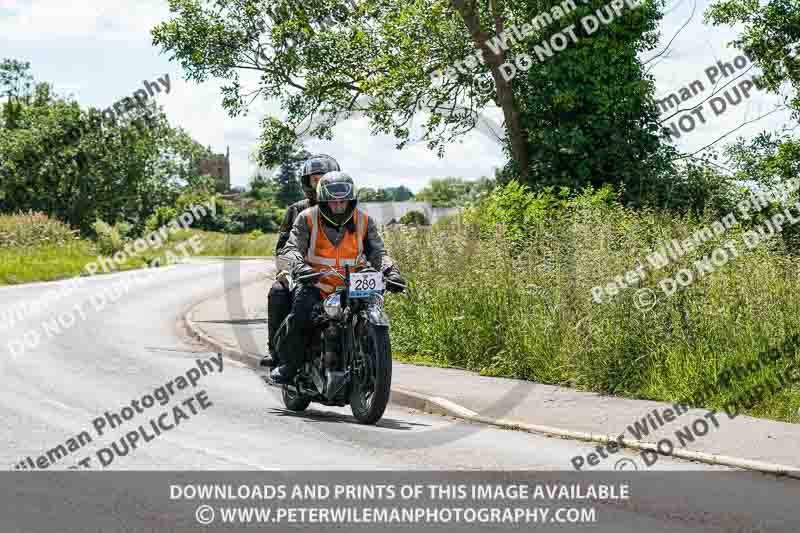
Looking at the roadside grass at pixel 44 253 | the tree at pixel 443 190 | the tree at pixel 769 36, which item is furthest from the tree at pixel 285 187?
the tree at pixel 769 36

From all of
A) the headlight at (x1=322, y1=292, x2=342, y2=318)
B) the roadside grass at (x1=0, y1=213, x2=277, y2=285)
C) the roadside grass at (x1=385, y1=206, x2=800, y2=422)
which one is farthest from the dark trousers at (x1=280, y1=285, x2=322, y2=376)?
the roadside grass at (x1=0, y1=213, x2=277, y2=285)

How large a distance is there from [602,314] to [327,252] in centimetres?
349

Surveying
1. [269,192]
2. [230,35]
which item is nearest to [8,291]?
[230,35]

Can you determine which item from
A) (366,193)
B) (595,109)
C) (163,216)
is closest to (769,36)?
(595,109)

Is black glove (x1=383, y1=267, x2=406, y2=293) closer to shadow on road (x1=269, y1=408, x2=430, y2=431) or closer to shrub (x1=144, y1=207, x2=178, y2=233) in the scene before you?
shadow on road (x1=269, y1=408, x2=430, y2=431)

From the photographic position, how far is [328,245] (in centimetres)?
984

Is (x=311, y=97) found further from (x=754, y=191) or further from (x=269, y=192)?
(x=269, y=192)

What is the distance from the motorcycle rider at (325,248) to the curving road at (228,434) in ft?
3.12

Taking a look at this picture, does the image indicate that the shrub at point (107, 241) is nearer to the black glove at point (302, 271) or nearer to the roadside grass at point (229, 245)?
the roadside grass at point (229, 245)

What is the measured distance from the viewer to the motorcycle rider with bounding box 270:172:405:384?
9.70m

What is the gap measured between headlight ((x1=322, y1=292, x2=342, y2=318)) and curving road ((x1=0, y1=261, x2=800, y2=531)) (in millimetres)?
1031

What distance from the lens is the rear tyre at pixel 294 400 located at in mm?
10484

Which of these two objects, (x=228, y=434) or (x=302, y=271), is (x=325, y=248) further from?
(x=228, y=434)

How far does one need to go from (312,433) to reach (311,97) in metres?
16.1
